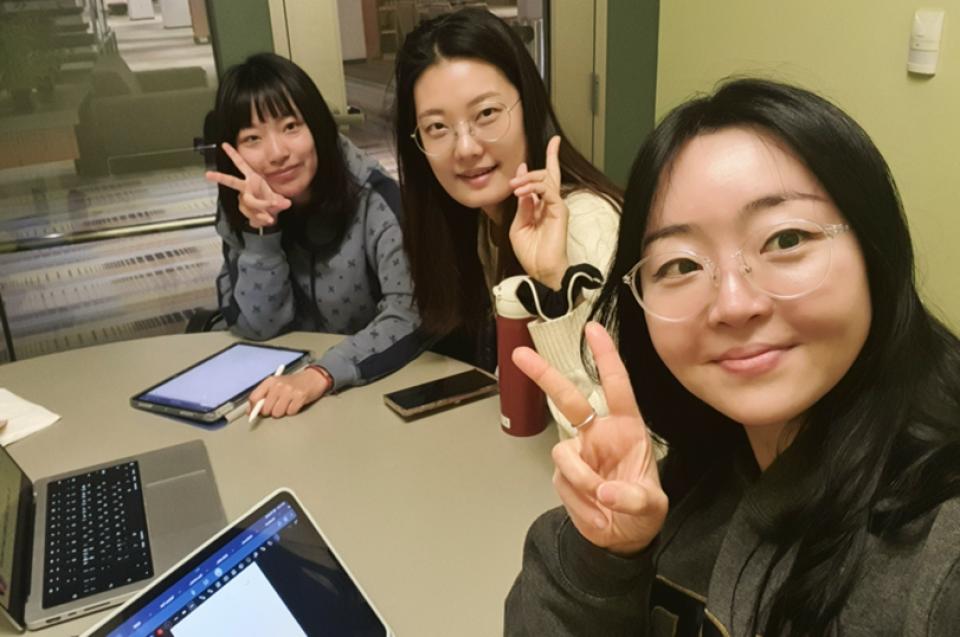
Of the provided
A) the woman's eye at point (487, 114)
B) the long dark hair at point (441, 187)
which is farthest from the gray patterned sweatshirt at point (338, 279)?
the woman's eye at point (487, 114)

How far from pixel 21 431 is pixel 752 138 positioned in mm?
1402

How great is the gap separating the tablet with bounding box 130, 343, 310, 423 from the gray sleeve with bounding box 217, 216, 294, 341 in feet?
0.32

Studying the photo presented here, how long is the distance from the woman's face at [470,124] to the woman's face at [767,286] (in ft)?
2.88

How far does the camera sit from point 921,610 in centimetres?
63

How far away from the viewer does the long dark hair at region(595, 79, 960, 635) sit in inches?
27.7

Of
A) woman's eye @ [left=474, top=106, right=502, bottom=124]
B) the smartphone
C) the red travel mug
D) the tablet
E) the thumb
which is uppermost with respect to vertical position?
woman's eye @ [left=474, top=106, right=502, bottom=124]

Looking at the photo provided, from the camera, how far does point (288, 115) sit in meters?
1.96

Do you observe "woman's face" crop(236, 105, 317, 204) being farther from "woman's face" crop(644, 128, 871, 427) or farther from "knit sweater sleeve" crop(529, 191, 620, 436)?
"woman's face" crop(644, 128, 871, 427)

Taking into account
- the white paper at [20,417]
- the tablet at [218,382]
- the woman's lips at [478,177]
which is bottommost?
the white paper at [20,417]

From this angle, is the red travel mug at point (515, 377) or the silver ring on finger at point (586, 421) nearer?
the silver ring on finger at point (586, 421)

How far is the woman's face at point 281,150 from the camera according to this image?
1949 mm

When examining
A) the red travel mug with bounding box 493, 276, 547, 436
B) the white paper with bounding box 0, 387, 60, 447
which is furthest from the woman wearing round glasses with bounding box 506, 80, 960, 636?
the white paper with bounding box 0, 387, 60, 447

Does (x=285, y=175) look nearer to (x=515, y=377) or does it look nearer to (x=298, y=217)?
(x=298, y=217)

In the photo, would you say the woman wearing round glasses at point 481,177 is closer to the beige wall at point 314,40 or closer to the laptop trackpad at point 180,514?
the laptop trackpad at point 180,514
